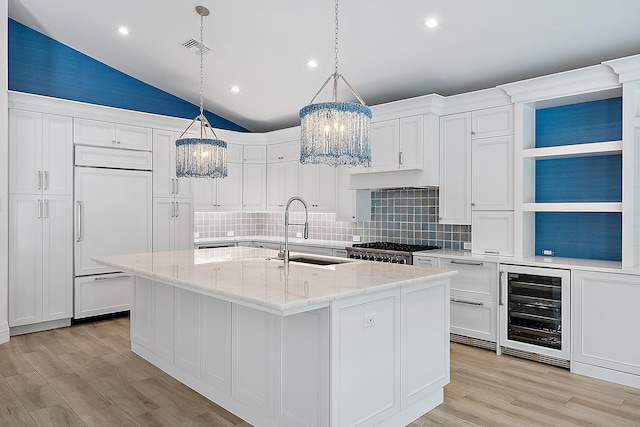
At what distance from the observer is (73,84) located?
5449mm

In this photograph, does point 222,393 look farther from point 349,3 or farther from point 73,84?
point 73,84

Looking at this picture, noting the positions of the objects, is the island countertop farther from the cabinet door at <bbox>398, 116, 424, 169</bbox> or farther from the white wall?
the cabinet door at <bbox>398, 116, 424, 169</bbox>

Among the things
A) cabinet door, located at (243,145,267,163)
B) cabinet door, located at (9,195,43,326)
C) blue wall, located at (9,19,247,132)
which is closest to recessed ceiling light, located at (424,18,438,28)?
cabinet door, located at (243,145,267,163)

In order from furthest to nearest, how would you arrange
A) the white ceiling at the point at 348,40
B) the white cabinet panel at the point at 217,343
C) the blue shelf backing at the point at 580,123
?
the blue shelf backing at the point at 580,123 < the white ceiling at the point at 348,40 < the white cabinet panel at the point at 217,343

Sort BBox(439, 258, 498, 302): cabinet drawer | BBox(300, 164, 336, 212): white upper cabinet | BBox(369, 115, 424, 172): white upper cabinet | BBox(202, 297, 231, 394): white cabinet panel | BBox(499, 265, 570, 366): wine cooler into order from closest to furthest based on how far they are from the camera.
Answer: BBox(202, 297, 231, 394): white cabinet panel < BBox(499, 265, 570, 366): wine cooler < BBox(439, 258, 498, 302): cabinet drawer < BBox(369, 115, 424, 172): white upper cabinet < BBox(300, 164, 336, 212): white upper cabinet

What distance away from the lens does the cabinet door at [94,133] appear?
16.6 feet

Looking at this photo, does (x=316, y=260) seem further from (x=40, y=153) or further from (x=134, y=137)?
(x=40, y=153)

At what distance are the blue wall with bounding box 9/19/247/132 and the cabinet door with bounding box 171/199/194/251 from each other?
1372mm

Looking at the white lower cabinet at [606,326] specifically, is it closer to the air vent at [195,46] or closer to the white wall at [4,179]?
the air vent at [195,46]

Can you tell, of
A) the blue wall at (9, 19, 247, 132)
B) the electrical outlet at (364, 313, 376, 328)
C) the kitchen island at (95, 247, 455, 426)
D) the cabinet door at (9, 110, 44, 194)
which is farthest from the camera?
the blue wall at (9, 19, 247, 132)

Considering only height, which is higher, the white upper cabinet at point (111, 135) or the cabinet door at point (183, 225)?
the white upper cabinet at point (111, 135)

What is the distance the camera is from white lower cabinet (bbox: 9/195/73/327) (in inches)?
184

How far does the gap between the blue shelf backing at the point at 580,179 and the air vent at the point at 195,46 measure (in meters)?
3.77

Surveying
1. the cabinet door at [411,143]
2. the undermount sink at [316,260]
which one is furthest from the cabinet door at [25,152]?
the cabinet door at [411,143]
